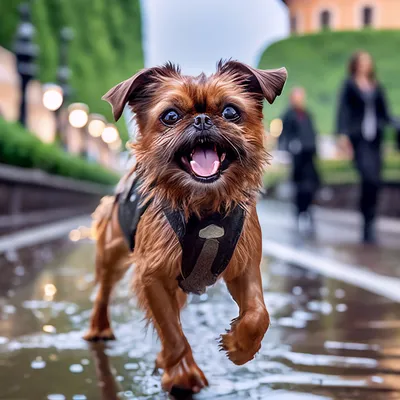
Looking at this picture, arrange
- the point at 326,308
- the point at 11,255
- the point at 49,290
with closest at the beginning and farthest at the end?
1. the point at 326,308
2. the point at 49,290
3. the point at 11,255

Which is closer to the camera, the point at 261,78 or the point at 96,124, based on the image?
the point at 261,78

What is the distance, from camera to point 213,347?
473cm

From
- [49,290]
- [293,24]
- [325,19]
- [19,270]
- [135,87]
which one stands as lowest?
[19,270]

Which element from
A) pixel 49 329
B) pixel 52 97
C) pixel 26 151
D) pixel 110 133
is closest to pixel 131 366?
pixel 49 329

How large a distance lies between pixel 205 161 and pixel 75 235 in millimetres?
12714

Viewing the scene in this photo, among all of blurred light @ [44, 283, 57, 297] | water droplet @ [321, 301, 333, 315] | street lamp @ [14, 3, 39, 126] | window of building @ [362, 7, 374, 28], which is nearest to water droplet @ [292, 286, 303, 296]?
water droplet @ [321, 301, 333, 315]

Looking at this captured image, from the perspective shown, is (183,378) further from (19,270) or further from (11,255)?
(11,255)

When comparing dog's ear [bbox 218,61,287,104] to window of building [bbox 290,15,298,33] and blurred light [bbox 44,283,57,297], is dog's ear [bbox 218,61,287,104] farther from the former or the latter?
window of building [bbox 290,15,298,33]

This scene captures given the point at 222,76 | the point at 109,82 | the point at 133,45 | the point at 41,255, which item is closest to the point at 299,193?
the point at 41,255

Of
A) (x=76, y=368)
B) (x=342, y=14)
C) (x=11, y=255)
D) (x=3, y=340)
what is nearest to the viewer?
(x=76, y=368)

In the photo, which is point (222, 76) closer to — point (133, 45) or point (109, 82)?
point (109, 82)

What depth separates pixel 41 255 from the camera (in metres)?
10.8

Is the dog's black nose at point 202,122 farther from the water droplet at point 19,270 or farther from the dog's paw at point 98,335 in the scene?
the water droplet at point 19,270

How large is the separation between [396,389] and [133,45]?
4760cm
